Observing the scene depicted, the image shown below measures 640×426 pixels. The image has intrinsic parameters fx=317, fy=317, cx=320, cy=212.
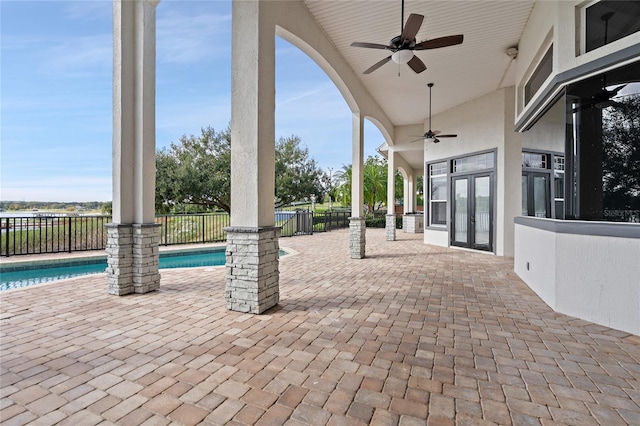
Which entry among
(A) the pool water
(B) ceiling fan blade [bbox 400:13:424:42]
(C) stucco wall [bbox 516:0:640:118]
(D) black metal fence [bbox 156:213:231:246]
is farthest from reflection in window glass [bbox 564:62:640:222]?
(D) black metal fence [bbox 156:213:231:246]

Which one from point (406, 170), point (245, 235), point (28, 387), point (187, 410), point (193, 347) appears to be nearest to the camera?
point (187, 410)

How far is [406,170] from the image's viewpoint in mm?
16516

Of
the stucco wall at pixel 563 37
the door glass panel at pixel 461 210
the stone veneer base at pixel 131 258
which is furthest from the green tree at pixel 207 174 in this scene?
the stucco wall at pixel 563 37

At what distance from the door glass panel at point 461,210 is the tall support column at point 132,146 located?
26.3 ft

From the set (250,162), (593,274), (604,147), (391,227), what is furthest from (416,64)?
(391,227)

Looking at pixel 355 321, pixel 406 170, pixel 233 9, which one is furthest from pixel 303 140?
pixel 355 321

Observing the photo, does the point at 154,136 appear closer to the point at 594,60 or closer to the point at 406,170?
the point at 594,60

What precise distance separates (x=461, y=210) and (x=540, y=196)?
415 cm

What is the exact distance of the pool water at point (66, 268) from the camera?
552 cm

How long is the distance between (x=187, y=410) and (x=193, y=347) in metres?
A: 0.88

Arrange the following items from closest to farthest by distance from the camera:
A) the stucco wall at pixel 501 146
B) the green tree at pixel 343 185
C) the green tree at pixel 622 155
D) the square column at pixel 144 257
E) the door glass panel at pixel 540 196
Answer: the green tree at pixel 622 155 → the square column at pixel 144 257 → the door glass panel at pixel 540 196 → the stucco wall at pixel 501 146 → the green tree at pixel 343 185

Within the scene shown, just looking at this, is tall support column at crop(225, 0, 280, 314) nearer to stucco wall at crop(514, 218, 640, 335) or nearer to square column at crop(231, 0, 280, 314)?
square column at crop(231, 0, 280, 314)

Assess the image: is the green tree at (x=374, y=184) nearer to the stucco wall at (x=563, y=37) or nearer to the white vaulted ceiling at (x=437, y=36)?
the white vaulted ceiling at (x=437, y=36)

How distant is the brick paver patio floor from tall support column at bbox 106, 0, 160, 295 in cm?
45
